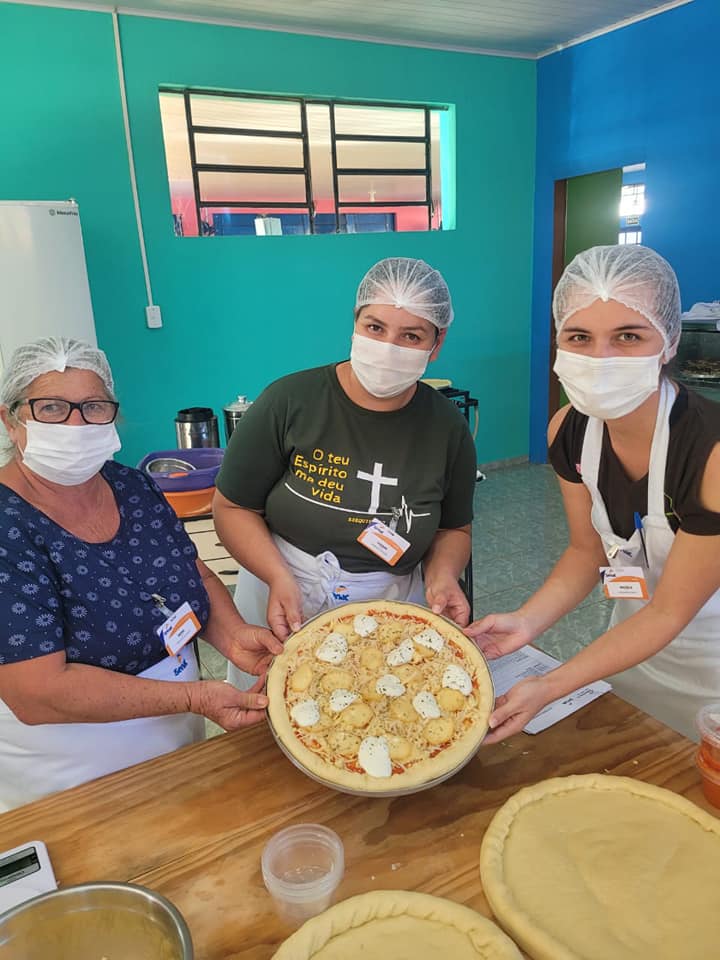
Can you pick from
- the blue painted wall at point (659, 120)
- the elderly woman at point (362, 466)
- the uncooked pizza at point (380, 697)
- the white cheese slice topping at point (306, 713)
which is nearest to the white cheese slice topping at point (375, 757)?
the uncooked pizza at point (380, 697)

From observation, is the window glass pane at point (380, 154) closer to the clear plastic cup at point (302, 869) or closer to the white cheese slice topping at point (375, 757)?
the white cheese slice topping at point (375, 757)

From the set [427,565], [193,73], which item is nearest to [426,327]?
[427,565]

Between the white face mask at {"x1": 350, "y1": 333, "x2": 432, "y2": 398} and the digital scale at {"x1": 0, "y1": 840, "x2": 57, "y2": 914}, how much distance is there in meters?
1.20

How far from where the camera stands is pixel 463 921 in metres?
0.89

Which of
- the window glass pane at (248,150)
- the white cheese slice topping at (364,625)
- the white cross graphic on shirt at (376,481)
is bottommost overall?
the white cheese slice topping at (364,625)

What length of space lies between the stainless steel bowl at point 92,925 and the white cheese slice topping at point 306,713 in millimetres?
392

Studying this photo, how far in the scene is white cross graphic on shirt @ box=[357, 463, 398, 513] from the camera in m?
1.74

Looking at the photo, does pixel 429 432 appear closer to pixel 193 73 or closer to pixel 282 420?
pixel 282 420

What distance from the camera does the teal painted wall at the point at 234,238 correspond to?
4160 mm

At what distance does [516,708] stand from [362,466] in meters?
0.77

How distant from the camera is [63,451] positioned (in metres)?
1.32

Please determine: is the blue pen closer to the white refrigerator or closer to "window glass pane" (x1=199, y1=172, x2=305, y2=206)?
the white refrigerator

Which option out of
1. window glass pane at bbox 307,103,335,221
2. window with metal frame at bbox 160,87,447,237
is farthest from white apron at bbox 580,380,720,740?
window glass pane at bbox 307,103,335,221

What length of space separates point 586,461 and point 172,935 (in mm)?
1194
